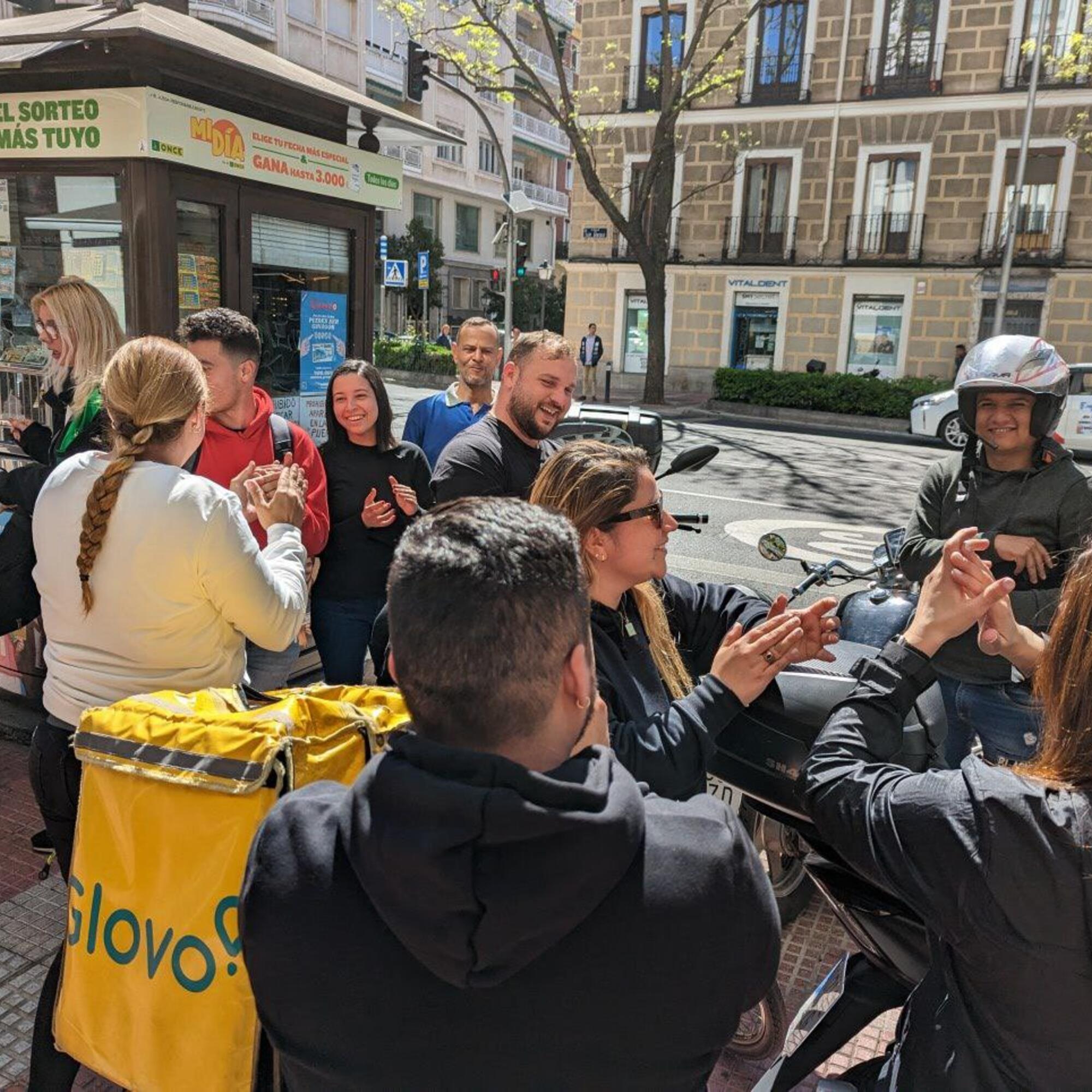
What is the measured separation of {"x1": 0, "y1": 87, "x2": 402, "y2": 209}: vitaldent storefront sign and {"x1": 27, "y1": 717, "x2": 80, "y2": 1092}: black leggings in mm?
2819

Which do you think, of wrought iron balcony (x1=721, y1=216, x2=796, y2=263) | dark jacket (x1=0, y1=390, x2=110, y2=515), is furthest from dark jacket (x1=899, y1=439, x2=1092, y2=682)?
wrought iron balcony (x1=721, y1=216, x2=796, y2=263)

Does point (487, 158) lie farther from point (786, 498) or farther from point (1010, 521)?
point (1010, 521)

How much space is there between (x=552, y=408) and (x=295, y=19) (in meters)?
A: 37.0

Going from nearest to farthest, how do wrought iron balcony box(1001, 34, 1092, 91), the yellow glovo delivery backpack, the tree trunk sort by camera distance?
1. the yellow glovo delivery backpack
2. the tree trunk
3. wrought iron balcony box(1001, 34, 1092, 91)

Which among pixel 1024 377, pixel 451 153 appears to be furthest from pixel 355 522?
pixel 451 153

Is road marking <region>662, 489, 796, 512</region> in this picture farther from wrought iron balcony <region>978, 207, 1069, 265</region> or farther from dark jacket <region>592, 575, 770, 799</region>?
wrought iron balcony <region>978, 207, 1069, 265</region>

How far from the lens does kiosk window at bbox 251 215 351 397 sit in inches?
193

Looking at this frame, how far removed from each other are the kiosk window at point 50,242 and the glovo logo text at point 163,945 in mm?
3125

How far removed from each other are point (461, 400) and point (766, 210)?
968 inches

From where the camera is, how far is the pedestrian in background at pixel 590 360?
24.7 metres

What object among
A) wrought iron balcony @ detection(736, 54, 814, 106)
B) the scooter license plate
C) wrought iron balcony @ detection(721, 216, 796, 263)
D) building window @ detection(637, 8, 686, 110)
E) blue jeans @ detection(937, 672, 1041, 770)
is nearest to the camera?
the scooter license plate

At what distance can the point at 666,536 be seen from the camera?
92.4 inches

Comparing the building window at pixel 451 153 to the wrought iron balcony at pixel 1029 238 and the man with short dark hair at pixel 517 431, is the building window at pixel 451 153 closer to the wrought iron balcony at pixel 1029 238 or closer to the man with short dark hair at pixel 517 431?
the wrought iron balcony at pixel 1029 238

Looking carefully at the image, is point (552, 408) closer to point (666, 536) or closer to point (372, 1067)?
point (666, 536)
